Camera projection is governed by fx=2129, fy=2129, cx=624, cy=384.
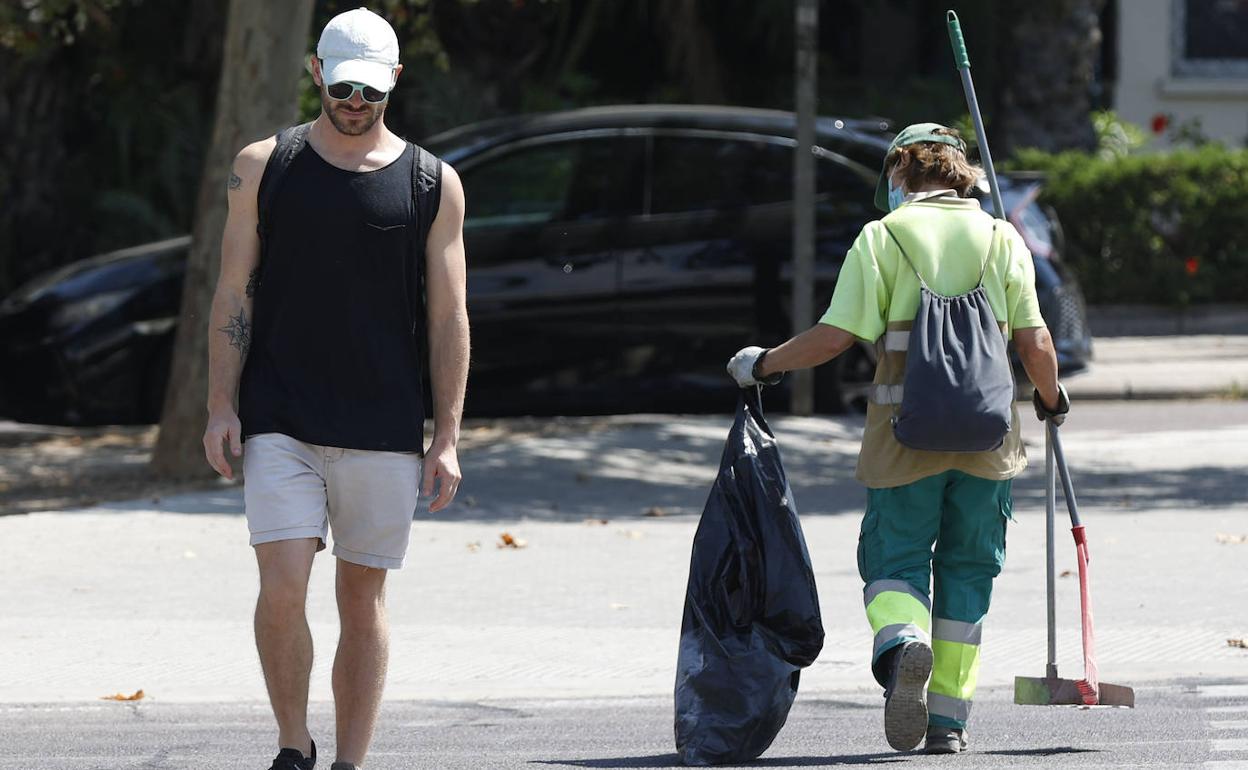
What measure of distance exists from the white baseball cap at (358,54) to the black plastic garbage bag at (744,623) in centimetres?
147

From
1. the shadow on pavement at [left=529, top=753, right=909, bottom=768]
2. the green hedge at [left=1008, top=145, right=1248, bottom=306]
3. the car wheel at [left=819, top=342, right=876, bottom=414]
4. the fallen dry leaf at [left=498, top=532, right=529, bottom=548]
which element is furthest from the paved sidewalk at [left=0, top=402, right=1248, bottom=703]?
the green hedge at [left=1008, top=145, right=1248, bottom=306]

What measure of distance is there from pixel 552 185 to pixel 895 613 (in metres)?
7.12

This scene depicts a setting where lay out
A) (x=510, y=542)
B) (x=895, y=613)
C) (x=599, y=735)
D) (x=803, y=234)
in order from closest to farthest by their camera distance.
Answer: (x=895, y=613)
(x=599, y=735)
(x=510, y=542)
(x=803, y=234)

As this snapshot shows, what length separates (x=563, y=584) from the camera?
8234mm

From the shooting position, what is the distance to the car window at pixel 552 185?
12.1m

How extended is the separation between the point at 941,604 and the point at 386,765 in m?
1.51

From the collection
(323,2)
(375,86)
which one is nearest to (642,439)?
(323,2)

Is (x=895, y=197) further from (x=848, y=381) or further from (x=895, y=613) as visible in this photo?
(x=848, y=381)

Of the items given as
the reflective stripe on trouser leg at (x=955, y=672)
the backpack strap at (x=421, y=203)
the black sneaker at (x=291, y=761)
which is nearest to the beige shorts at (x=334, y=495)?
the backpack strap at (x=421, y=203)

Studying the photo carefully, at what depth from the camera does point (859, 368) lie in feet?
41.4

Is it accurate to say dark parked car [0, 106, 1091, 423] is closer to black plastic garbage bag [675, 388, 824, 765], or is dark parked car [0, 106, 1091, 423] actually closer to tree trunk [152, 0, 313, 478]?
tree trunk [152, 0, 313, 478]

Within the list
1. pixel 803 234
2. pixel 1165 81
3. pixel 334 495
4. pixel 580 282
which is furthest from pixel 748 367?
pixel 1165 81

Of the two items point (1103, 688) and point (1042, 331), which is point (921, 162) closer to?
point (1042, 331)

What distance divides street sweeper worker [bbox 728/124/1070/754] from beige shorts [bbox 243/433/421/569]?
1.10 metres
